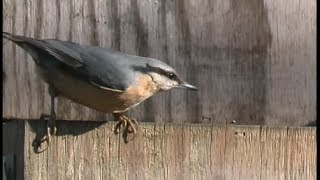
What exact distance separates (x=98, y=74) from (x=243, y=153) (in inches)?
18.8

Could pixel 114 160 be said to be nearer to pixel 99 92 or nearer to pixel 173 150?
pixel 173 150

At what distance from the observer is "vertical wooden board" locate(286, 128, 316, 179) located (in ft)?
6.79

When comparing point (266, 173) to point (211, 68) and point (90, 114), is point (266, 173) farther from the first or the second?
point (90, 114)

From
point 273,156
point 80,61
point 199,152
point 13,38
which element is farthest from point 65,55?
point 273,156

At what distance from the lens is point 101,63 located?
2281 mm

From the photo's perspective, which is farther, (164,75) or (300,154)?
(164,75)

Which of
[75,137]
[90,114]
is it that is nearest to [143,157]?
[75,137]

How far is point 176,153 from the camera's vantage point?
206cm

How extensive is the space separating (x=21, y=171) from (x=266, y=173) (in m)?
0.61

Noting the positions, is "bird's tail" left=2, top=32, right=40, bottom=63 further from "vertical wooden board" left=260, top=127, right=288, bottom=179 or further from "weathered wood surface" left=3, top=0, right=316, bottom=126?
"vertical wooden board" left=260, top=127, right=288, bottom=179

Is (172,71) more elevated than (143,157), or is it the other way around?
(172,71)

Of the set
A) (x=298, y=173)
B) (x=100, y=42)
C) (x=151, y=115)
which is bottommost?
(x=298, y=173)

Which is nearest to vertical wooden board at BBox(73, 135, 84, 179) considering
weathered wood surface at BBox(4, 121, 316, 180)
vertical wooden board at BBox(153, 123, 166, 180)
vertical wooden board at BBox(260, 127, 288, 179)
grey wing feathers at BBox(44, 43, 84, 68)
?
weathered wood surface at BBox(4, 121, 316, 180)

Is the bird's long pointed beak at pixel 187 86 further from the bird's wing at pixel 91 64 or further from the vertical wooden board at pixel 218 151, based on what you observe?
the vertical wooden board at pixel 218 151
